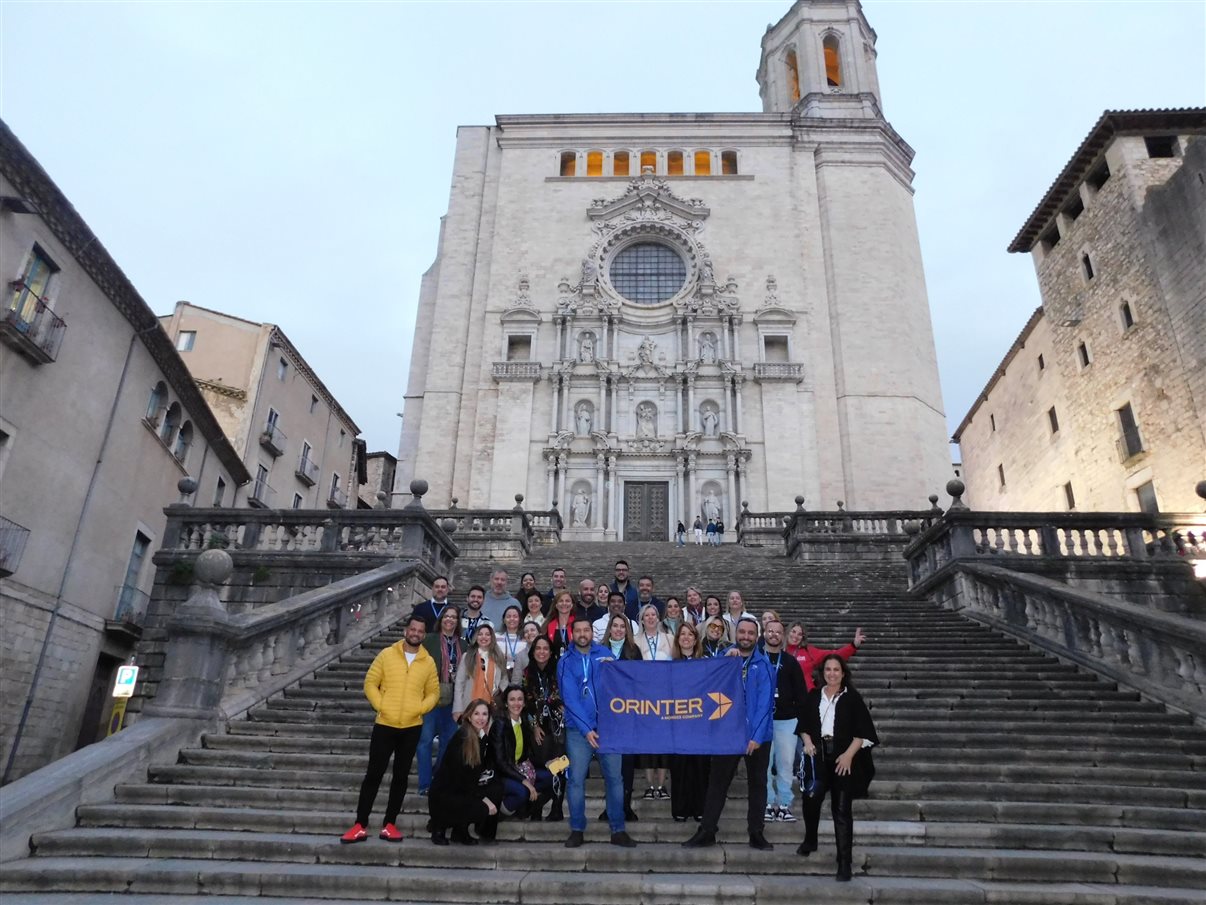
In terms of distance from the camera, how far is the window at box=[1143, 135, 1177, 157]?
22.4 metres

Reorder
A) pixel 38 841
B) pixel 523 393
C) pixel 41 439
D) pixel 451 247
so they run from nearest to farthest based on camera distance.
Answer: pixel 38 841 → pixel 41 439 → pixel 523 393 → pixel 451 247

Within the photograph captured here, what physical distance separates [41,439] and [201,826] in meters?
12.8

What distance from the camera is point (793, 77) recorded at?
40.2 meters

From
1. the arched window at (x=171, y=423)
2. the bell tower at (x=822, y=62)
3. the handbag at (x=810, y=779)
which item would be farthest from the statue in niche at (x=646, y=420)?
the handbag at (x=810, y=779)

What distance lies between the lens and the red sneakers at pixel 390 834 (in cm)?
516

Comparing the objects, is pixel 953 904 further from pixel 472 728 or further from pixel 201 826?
pixel 201 826

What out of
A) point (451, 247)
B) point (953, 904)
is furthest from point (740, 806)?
point (451, 247)

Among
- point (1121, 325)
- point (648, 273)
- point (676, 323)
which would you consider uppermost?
point (648, 273)

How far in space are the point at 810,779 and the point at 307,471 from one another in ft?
96.5

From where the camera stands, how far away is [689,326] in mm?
30328

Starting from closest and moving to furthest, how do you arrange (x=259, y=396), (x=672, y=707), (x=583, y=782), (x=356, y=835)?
(x=356, y=835)
(x=583, y=782)
(x=672, y=707)
(x=259, y=396)

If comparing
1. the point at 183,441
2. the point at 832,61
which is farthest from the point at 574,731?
the point at 832,61

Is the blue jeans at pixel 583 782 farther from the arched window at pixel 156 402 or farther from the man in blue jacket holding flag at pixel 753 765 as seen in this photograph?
the arched window at pixel 156 402

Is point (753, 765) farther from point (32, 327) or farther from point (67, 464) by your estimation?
point (67, 464)
